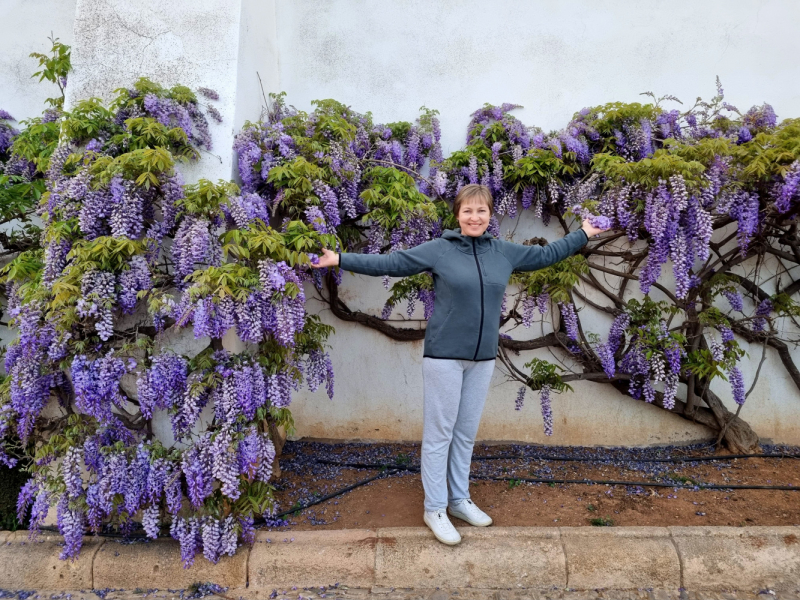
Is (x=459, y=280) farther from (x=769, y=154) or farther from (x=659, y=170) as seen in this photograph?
(x=769, y=154)

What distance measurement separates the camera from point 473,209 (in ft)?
8.98

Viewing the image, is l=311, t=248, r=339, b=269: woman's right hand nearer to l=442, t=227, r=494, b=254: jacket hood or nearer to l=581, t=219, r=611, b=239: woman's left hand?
l=442, t=227, r=494, b=254: jacket hood

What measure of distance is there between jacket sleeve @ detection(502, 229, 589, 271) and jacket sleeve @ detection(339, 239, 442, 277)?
1.29ft

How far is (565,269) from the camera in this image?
368cm

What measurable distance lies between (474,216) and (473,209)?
0.12 ft

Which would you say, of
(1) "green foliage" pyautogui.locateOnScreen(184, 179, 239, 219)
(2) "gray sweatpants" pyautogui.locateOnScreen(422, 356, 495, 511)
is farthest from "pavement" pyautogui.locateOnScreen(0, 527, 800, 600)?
(1) "green foliage" pyautogui.locateOnScreen(184, 179, 239, 219)

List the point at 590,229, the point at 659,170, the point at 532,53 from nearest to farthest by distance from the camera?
the point at 590,229
the point at 659,170
the point at 532,53

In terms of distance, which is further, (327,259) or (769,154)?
(769,154)

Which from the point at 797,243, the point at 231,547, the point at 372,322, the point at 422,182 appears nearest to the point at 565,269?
the point at 422,182

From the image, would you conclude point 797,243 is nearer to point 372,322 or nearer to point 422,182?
point 422,182

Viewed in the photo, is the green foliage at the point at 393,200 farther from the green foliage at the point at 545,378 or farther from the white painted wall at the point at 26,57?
the white painted wall at the point at 26,57

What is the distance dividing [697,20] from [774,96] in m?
0.85

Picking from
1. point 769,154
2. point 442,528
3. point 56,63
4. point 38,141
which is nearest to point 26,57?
point 56,63

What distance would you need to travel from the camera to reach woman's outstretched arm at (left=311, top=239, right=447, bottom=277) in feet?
9.00
